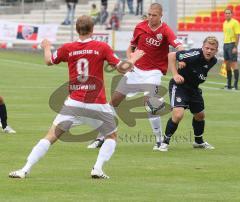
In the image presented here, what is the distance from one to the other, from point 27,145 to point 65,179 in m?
3.29

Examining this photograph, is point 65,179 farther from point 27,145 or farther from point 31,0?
point 31,0

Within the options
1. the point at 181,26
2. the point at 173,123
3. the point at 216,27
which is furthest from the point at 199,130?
the point at 181,26

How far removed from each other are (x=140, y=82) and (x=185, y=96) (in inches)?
44.7

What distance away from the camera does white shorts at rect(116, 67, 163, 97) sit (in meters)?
14.4

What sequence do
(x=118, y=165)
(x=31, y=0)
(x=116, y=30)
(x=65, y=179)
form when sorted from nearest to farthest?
(x=65, y=179) < (x=118, y=165) < (x=116, y=30) < (x=31, y=0)

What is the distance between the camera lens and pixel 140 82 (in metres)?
14.5

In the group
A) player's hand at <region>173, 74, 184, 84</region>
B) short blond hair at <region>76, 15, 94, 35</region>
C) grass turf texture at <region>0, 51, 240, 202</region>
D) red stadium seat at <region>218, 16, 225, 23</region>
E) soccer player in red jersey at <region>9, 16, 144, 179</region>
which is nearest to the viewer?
grass turf texture at <region>0, 51, 240, 202</region>

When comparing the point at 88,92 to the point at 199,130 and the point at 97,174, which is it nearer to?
the point at 97,174

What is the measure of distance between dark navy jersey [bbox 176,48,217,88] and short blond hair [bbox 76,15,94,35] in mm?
3084

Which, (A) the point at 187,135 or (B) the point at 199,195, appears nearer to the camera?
(B) the point at 199,195

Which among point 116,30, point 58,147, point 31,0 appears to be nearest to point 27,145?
point 58,147

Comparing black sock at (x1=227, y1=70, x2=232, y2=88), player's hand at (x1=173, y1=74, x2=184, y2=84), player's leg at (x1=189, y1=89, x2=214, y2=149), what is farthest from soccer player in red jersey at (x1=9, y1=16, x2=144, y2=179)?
black sock at (x1=227, y1=70, x2=232, y2=88)

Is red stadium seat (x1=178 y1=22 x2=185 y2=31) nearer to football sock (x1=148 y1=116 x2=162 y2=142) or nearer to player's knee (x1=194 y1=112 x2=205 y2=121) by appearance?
football sock (x1=148 y1=116 x2=162 y2=142)

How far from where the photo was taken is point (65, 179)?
35.0 ft
